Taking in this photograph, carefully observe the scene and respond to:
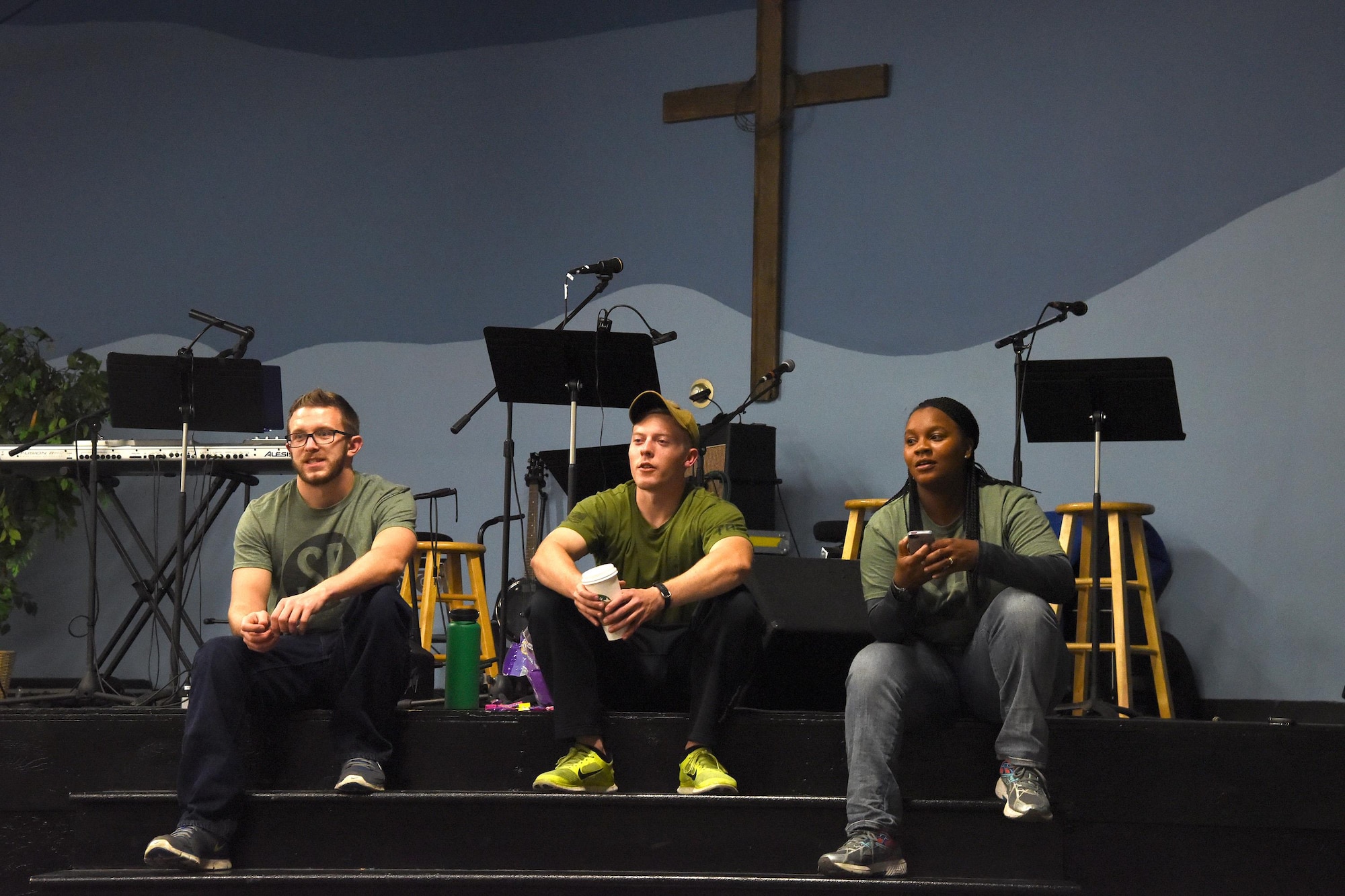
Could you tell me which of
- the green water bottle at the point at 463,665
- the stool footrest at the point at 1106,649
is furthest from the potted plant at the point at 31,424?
the stool footrest at the point at 1106,649

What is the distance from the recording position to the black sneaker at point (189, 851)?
266 centimetres

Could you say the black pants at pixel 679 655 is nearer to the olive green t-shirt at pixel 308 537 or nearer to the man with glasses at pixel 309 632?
the man with glasses at pixel 309 632

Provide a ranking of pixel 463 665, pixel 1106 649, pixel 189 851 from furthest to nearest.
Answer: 1. pixel 1106 649
2. pixel 463 665
3. pixel 189 851

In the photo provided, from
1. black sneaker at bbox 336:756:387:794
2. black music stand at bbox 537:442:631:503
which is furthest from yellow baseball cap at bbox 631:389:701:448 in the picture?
black music stand at bbox 537:442:631:503

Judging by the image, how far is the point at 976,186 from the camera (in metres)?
5.24

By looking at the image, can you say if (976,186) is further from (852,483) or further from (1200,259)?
(852,483)

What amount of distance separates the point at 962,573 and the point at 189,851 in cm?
184

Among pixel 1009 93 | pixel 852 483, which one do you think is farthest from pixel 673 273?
pixel 1009 93

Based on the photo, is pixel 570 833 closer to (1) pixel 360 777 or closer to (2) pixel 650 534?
(1) pixel 360 777

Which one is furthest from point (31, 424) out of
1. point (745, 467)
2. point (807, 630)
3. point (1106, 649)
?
point (1106, 649)

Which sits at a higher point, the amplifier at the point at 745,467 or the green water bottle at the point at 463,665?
the amplifier at the point at 745,467

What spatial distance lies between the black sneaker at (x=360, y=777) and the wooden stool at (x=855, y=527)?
2178 mm

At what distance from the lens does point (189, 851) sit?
106 inches

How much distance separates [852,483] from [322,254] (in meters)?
2.90
